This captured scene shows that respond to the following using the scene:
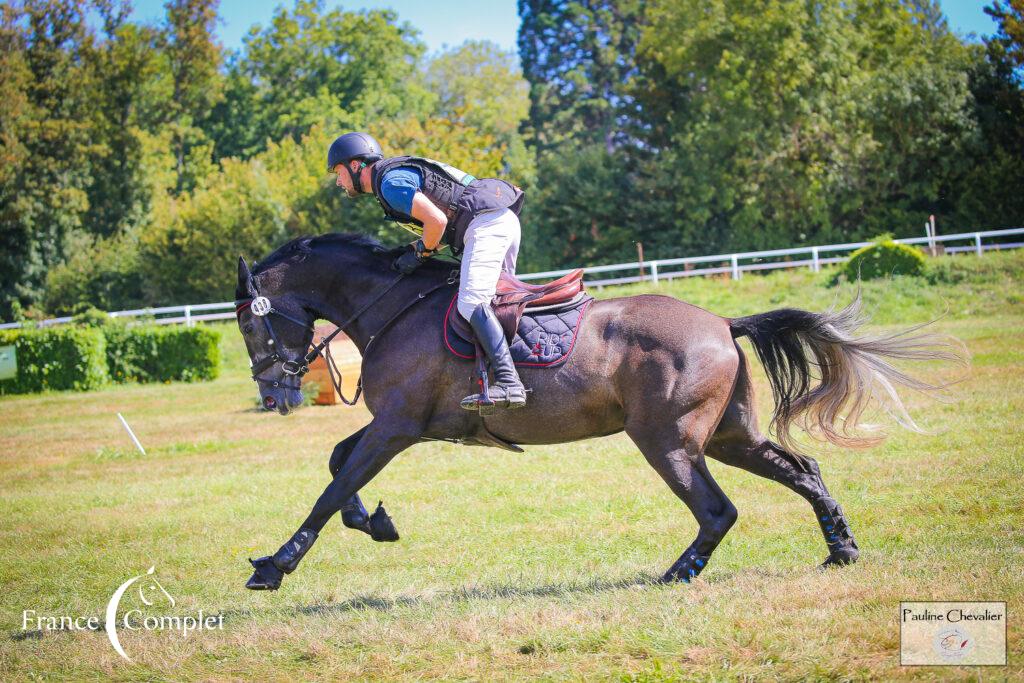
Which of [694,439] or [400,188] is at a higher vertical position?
[400,188]

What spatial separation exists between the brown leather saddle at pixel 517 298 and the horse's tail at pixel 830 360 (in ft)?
4.09

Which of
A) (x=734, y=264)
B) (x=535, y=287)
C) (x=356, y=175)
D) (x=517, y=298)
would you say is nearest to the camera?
(x=517, y=298)

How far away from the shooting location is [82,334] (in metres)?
29.6

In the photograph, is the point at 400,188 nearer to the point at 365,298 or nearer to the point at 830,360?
the point at 365,298

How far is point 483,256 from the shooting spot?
681 cm

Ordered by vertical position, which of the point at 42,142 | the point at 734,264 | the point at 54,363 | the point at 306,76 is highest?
the point at 306,76

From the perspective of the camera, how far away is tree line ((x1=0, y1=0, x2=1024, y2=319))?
139 ft

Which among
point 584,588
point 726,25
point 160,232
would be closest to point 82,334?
point 160,232

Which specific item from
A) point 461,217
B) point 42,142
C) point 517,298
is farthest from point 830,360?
point 42,142

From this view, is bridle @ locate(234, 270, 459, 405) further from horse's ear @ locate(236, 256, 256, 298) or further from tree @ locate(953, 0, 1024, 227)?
tree @ locate(953, 0, 1024, 227)

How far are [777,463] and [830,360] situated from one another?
34.6 inches

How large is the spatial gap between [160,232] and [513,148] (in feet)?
83.8

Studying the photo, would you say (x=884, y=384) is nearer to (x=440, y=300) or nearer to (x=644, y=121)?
(x=440, y=300)

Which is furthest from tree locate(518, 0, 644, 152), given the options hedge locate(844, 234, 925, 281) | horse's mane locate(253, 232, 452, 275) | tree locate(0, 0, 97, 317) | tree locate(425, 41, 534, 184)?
horse's mane locate(253, 232, 452, 275)
